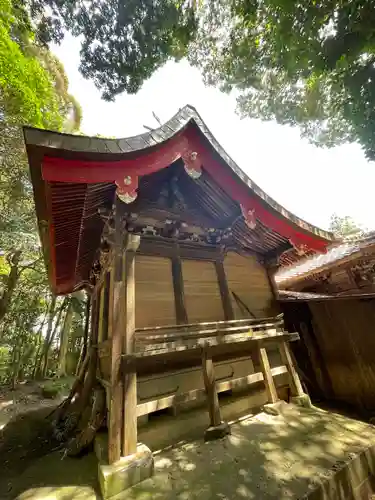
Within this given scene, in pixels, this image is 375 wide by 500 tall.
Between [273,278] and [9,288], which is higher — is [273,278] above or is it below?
below

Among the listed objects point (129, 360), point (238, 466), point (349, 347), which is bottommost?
point (238, 466)

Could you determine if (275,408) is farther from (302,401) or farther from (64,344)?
(64,344)

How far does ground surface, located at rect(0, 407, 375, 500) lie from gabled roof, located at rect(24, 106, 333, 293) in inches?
138

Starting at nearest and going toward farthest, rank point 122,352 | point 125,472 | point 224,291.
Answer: point 125,472, point 122,352, point 224,291

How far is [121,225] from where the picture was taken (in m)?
3.88

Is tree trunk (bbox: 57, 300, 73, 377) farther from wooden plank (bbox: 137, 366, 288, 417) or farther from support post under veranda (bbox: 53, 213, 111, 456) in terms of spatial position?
wooden plank (bbox: 137, 366, 288, 417)

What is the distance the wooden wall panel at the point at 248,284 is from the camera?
18.0ft

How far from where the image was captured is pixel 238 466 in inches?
104

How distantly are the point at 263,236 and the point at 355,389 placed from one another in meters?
4.59

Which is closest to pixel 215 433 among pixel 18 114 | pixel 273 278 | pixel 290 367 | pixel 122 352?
pixel 122 352

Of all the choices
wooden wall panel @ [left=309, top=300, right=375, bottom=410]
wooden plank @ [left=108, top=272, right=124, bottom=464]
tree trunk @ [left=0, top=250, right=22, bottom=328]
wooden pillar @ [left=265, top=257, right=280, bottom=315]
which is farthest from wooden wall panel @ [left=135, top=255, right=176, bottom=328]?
tree trunk @ [left=0, top=250, right=22, bottom=328]

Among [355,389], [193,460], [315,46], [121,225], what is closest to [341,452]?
[193,460]

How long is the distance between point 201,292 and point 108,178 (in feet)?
9.48

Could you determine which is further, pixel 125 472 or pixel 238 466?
pixel 238 466
